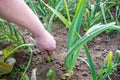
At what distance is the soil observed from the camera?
5.02 ft

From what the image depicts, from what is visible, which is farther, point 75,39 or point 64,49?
point 64,49

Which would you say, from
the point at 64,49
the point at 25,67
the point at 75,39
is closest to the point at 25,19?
the point at 75,39

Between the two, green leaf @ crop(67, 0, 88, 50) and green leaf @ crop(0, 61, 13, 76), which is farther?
green leaf @ crop(0, 61, 13, 76)

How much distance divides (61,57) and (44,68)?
130 mm

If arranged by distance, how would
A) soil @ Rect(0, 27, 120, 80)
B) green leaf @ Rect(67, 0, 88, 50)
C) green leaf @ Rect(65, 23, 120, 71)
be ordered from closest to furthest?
green leaf @ Rect(65, 23, 120, 71) < green leaf @ Rect(67, 0, 88, 50) < soil @ Rect(0, 27, 120, 80)

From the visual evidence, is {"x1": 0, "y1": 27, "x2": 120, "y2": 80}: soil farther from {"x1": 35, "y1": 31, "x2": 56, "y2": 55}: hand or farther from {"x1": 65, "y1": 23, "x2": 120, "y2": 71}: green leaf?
{"x1": 35, "y1": 31, "x2": 56, "y2": 55}: hand

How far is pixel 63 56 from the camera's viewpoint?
163cm

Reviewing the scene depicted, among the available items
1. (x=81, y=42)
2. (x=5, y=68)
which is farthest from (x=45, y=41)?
(x=5, y=68)

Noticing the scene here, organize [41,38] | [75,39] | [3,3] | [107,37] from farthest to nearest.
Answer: [107,37] < [75,39] < [41,38] < [3,3]

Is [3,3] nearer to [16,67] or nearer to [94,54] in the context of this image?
[16,67]

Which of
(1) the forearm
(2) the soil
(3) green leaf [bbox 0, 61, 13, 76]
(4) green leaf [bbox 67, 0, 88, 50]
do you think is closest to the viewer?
(1) the forearm

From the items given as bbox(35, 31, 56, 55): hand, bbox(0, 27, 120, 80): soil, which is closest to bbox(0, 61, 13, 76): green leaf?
bbox(0, 27, 120, 80): soil

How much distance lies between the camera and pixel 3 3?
109cm

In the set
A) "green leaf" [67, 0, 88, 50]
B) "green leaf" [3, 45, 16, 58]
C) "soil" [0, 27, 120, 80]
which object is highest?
"green leaf" [67, 0, 88, 50]
